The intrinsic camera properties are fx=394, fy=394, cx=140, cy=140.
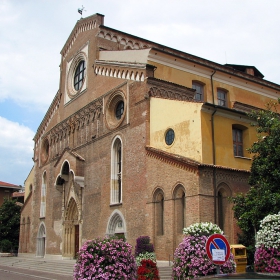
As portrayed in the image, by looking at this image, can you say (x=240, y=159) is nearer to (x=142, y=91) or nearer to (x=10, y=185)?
(x=142, y=91)

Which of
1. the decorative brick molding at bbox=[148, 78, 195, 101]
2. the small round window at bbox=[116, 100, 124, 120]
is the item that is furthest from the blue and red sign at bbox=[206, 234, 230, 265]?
the small round window at bbox=[116, 100, 124, 120]

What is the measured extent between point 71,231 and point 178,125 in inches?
546

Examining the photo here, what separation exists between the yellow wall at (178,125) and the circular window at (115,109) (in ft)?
12.1

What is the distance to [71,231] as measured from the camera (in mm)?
28688

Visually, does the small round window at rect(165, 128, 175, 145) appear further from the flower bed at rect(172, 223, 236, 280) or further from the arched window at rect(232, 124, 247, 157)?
the flower bed at rect(172, 223, 236, 280)

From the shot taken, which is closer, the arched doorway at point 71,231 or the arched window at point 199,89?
the arched window at point 199,89

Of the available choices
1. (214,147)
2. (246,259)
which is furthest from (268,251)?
(214,147)

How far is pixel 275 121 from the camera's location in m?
15.5

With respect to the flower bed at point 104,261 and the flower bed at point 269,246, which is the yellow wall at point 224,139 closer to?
the flower bed at point 269,246

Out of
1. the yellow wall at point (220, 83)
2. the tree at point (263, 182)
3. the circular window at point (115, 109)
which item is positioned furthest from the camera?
the yellow wall at point (220, 83)

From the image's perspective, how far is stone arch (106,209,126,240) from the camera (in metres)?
22.6

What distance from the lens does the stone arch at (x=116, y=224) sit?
22562 mm

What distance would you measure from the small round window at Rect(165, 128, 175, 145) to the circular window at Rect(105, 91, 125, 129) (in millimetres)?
5104

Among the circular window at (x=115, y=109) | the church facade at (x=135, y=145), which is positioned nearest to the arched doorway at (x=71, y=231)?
the church facade at (x=135, y=145)
